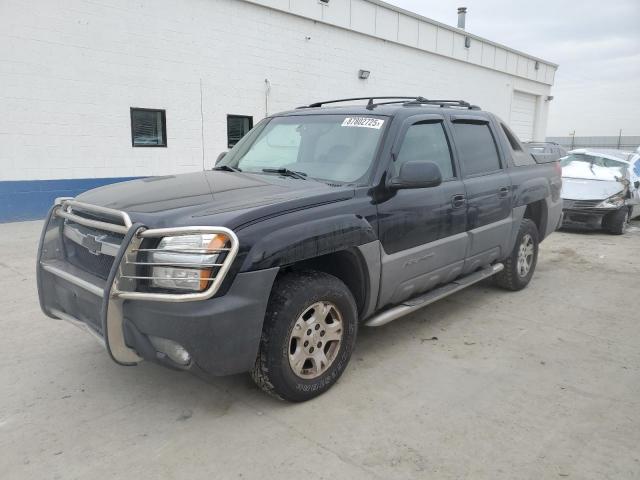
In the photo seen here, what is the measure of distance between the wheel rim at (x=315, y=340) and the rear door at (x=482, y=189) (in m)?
1.75

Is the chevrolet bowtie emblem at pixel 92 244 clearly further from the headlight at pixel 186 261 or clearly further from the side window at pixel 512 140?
the side window at pixel 512 140

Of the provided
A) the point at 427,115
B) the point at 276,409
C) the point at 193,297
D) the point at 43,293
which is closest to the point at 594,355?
the point at 427,115

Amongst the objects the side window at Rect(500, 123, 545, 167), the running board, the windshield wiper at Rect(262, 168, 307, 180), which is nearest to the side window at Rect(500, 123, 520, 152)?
the side window at Rect(500, 123, 545, 167)

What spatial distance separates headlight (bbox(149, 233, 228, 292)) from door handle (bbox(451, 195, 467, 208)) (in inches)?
88.9

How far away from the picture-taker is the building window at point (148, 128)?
10.5 m

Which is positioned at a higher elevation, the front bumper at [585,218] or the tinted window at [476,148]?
the tinted window at [476,148]

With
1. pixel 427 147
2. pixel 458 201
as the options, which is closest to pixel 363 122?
pixel 427 147

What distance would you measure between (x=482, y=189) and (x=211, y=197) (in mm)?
2615

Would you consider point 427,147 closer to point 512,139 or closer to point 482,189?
point 482,189

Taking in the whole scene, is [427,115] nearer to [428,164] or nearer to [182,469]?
[428,164]

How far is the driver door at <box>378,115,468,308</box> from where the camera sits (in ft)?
12.0

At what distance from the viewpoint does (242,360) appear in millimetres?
2779

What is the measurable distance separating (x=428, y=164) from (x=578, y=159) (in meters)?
9.05

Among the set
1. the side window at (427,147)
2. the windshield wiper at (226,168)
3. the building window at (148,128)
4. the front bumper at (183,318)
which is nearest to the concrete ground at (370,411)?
Result: the front bumper at (183,318)
